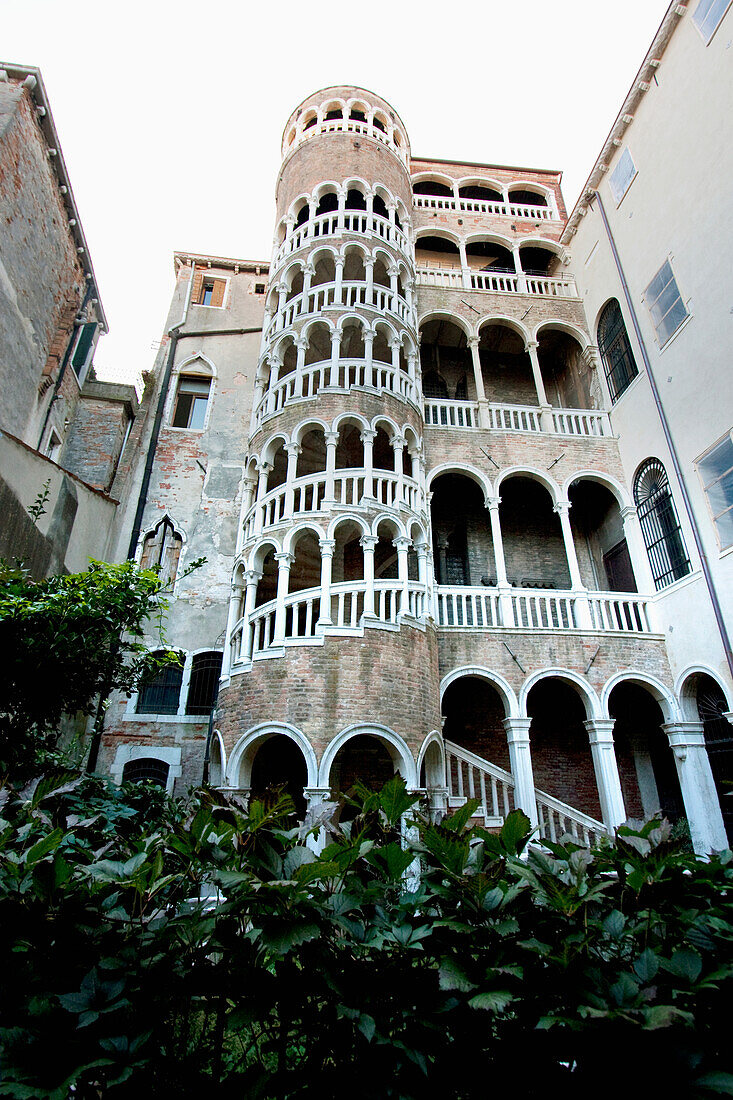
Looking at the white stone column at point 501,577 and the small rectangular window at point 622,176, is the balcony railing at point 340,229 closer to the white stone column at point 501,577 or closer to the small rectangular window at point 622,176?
the small rectangular window at point 622,176

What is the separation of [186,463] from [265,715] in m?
10.0

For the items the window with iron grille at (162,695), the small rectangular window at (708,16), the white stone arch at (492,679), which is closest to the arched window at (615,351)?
the small rectangular window at (708,16)

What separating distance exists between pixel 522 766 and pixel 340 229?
15.0 metres

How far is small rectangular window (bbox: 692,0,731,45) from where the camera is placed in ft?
41.1

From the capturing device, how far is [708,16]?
12.9 m

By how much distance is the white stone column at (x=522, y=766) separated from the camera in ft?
38.0

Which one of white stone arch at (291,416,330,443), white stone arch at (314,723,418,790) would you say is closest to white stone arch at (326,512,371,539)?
white stone arch at (291,416,330,443)

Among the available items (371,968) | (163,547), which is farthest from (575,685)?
(371,968)

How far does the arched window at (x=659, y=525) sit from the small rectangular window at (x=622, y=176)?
8.48m

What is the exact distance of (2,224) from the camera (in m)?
14.6

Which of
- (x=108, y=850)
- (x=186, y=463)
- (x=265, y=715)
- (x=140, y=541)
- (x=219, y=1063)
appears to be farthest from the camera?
(x=186, y=463)

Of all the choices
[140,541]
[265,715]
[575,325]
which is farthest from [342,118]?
[265,715]

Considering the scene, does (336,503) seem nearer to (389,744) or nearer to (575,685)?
(389,744)

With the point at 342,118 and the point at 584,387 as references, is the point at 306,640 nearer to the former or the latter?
the point at 584,387
